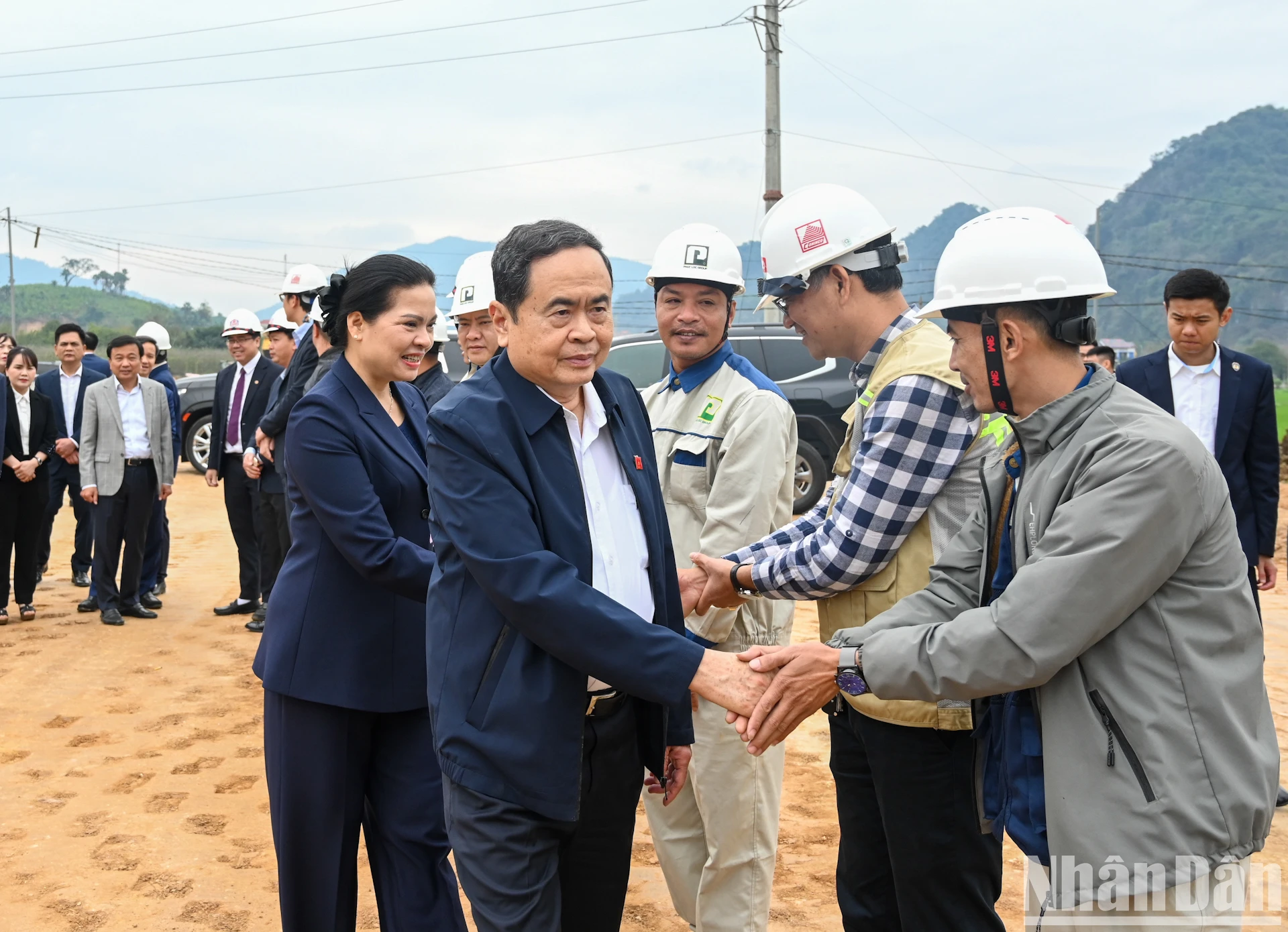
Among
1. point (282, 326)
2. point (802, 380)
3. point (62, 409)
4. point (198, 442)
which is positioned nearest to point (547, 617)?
point (282, 326)

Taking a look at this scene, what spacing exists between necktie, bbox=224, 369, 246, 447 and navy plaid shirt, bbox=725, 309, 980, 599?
675cm

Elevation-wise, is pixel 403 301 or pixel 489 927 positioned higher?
pixel 403 301

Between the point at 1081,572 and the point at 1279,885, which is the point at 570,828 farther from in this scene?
the point at 1279,885

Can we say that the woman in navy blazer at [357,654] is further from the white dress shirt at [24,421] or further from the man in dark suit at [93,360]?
the man in dark suit at [93,360]

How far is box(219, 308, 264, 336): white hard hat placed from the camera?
28.3 ft

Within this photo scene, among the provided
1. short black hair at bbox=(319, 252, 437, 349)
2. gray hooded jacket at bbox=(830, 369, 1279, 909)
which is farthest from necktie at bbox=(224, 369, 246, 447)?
gray hooded jacket at bbox=(830, 369, 1279, 909)

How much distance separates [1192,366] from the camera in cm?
527

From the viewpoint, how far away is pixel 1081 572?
1.86 metres

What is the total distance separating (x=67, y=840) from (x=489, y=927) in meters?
3.12

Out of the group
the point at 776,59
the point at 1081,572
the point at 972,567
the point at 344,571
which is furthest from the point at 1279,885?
the point at 776,59

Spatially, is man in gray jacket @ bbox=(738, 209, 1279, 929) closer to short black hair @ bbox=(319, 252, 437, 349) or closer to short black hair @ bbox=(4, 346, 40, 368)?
short black hair @ bbox=(319, 252, 437, 349)

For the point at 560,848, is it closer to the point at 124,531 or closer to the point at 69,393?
the point at 124,531

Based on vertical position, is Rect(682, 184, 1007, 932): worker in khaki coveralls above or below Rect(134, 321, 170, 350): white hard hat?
below

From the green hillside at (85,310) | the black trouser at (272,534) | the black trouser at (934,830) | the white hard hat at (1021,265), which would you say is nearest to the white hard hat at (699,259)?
the white hard hat at (1021,265)
